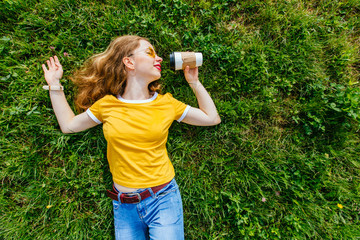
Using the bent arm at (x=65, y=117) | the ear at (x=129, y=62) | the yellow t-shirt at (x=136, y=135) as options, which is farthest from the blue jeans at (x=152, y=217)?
the ear at (x=129, y=62)

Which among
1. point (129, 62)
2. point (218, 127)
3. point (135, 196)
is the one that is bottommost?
point (135, 196)

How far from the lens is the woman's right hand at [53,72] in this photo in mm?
2781

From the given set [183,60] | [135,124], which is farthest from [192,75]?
[135,124]

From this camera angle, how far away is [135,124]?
7.81ft

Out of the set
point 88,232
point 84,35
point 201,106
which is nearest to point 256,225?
point 201,106

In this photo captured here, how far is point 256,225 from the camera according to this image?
2.90m

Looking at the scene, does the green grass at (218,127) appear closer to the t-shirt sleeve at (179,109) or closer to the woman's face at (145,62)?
the t-shirt sleeve at (179,109)

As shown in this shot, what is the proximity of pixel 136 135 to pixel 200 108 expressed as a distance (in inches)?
37.7

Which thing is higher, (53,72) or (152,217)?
(53,72)

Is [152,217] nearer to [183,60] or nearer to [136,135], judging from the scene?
[136,135]

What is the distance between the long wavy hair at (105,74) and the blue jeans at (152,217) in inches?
52.6

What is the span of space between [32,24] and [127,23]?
4.33 feet

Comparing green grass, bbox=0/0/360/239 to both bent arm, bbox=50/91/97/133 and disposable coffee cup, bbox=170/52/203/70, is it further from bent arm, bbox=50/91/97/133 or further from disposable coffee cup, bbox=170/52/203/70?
disposable coffee cup, bbox=170/52/203/70

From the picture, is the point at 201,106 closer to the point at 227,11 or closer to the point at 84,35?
the point at 227,11
